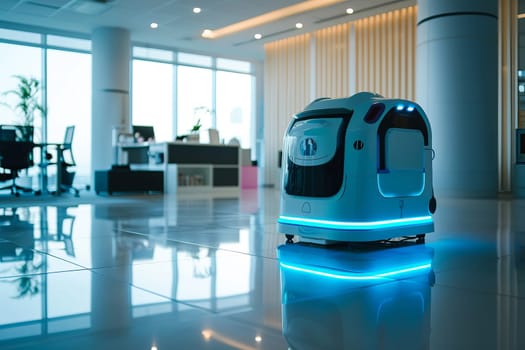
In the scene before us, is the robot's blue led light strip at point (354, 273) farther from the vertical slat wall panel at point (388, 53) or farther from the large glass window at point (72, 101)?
the large glass window at point (72, 101)

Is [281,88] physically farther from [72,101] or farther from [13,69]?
[13,69]

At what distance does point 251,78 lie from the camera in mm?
17031

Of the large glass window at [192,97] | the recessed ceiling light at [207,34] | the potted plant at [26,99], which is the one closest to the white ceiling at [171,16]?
the recessed ceiling light at [207,34]

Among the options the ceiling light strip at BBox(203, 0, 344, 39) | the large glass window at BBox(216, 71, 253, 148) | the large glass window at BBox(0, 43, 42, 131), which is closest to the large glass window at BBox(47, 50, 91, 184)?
the large glass window at BBox(0, 43, 42, 131)

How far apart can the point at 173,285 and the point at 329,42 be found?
11925 millimetres

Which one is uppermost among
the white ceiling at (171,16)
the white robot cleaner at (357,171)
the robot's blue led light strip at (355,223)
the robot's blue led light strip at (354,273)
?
the white ceiling at (171,16)

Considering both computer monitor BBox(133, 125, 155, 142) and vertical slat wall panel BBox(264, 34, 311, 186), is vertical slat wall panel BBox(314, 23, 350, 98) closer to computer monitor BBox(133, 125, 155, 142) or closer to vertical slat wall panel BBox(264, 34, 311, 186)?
vertical slat wall panel BBox(264, 34, 311, 186)

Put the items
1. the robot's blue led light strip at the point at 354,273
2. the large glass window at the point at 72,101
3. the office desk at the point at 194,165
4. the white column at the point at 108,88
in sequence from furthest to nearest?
the large glass window at the point at 72,101 < the white column at the point at 108,88 < the office desk at the point at 194,165 < the robot's blue led light strip at the point at 354,273

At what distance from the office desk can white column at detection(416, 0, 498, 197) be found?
4663 millimetres

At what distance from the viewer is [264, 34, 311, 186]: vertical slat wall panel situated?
1388 centimetres

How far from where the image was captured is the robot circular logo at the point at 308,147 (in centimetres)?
291

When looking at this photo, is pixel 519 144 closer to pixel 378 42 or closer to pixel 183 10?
pixel 378 42

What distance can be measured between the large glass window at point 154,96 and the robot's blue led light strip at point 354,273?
1303 centimetres

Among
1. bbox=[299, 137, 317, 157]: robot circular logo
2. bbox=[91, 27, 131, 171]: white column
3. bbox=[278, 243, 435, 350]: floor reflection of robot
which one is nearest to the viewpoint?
bbox=[278, 243, 435, 350]: floor reflection of robot
